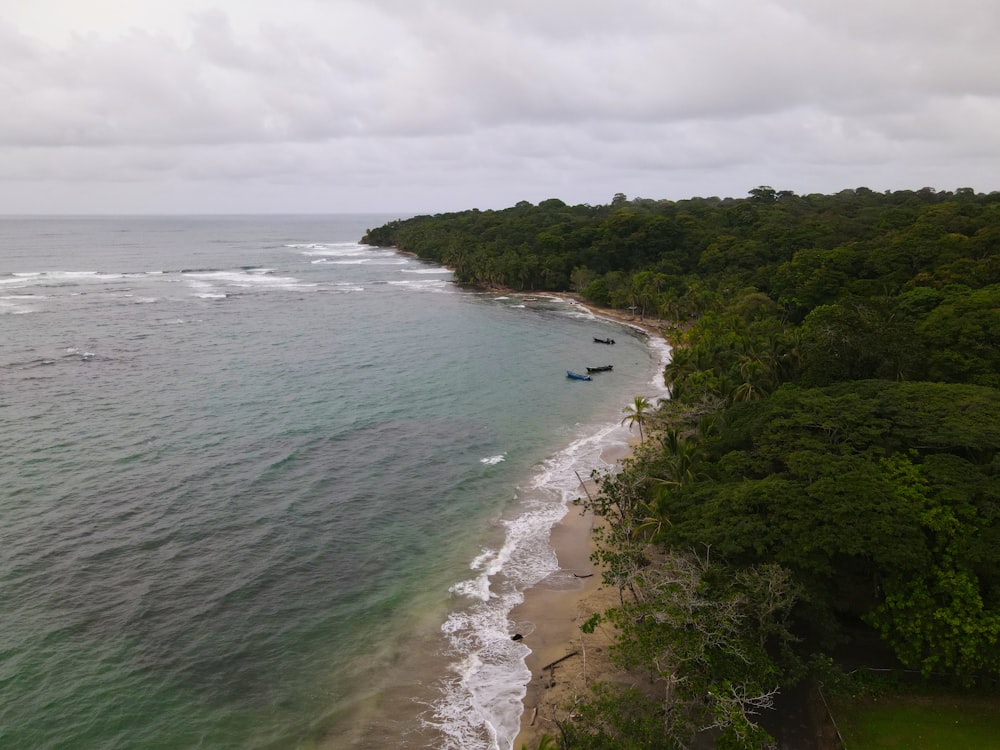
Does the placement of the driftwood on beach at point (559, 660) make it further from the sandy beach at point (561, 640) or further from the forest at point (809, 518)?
the forest at point (809, 518)

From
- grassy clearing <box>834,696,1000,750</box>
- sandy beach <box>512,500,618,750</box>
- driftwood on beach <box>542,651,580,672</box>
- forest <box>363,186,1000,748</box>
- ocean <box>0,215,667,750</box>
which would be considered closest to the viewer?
grassy clearing <box>834,696,1000,750</box>

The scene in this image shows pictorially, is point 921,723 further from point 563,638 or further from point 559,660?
point 563,638

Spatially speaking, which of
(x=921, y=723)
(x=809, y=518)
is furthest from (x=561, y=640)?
(x=921, y=723)

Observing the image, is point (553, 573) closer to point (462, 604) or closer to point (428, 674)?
point (462, 604)

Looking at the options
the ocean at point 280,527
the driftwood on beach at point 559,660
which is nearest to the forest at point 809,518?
the driftwood on beach at point 559,660

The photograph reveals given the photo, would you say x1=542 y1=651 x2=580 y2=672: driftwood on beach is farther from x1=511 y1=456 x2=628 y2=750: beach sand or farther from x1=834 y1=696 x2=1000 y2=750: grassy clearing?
x1=834 y1=696 x2=1000 y2=750: grassy clearing

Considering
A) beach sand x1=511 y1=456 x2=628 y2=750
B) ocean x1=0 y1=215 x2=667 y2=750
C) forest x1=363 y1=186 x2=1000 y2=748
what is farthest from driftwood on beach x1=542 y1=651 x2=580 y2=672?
forest x1=363 y1=186 x2=1000 y2=748

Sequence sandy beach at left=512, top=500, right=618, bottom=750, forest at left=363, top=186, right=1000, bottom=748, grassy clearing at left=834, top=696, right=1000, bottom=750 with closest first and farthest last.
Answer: grassy clearing at left=834, top=696, right=1000, bottom=750 < forest at left=363, top=186, right=1000, bottom=748 < sandy beach at left=512, top=500, right=618, bottom=750
